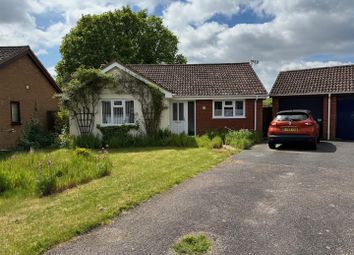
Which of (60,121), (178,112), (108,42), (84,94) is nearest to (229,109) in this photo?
(178,112)

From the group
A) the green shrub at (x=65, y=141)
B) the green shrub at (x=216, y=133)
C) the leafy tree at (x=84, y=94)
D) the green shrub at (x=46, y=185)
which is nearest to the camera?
the green shrub at (x=46, y=185)

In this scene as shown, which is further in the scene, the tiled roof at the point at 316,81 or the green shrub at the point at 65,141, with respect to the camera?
the tiled roof at the point at 316,81

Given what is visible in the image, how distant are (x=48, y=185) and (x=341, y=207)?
238 inches

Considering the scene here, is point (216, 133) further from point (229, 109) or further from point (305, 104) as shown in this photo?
point (305, 104)

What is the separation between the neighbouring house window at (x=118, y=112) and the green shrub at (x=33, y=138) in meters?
3.24

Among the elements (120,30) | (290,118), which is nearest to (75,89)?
(290,118)

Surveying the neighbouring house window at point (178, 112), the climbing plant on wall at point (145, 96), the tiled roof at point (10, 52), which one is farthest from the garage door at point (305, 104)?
the tiled roof at point (10, 52)

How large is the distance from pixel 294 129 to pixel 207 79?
29.4 ft

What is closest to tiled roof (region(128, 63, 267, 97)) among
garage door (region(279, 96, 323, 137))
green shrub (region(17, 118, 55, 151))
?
garage door (region(279, 96, 323, 137))

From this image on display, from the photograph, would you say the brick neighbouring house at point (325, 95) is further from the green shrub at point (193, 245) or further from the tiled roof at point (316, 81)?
the green shrub at point (193, 245)

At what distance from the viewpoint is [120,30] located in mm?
39500

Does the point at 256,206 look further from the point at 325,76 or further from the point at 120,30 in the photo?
the point at 120,30

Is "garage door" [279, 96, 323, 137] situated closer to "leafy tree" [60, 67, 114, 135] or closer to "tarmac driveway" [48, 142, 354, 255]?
"leafy tree" [60, 67, 114, 135]

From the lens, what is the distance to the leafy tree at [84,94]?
1820 centimetres
